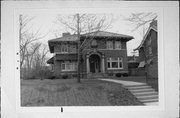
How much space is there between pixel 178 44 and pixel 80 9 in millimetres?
1734

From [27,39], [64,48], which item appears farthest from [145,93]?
[27,39]

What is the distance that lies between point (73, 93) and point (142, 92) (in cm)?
125

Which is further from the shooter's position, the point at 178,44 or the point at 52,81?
the point at 52,81

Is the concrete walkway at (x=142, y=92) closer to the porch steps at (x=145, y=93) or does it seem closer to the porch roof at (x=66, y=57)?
the porch steps at (x=145, y=93)

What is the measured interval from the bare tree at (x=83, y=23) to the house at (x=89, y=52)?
0.06 metres

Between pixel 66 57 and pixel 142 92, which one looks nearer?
pixel 66 57

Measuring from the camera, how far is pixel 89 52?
380 centimetres

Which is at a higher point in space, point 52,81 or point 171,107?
point 52,81

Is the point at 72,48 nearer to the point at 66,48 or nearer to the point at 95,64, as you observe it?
the point at 66,48

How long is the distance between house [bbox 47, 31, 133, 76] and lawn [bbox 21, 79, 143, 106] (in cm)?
21

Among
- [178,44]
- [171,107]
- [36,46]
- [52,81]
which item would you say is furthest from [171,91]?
[36,46]

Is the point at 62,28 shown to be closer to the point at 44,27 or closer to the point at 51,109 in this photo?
the point at 44,27

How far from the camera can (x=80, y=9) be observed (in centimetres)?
362

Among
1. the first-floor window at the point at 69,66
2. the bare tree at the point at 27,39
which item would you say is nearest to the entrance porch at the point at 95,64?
the first-floor window at the point at 69,66
